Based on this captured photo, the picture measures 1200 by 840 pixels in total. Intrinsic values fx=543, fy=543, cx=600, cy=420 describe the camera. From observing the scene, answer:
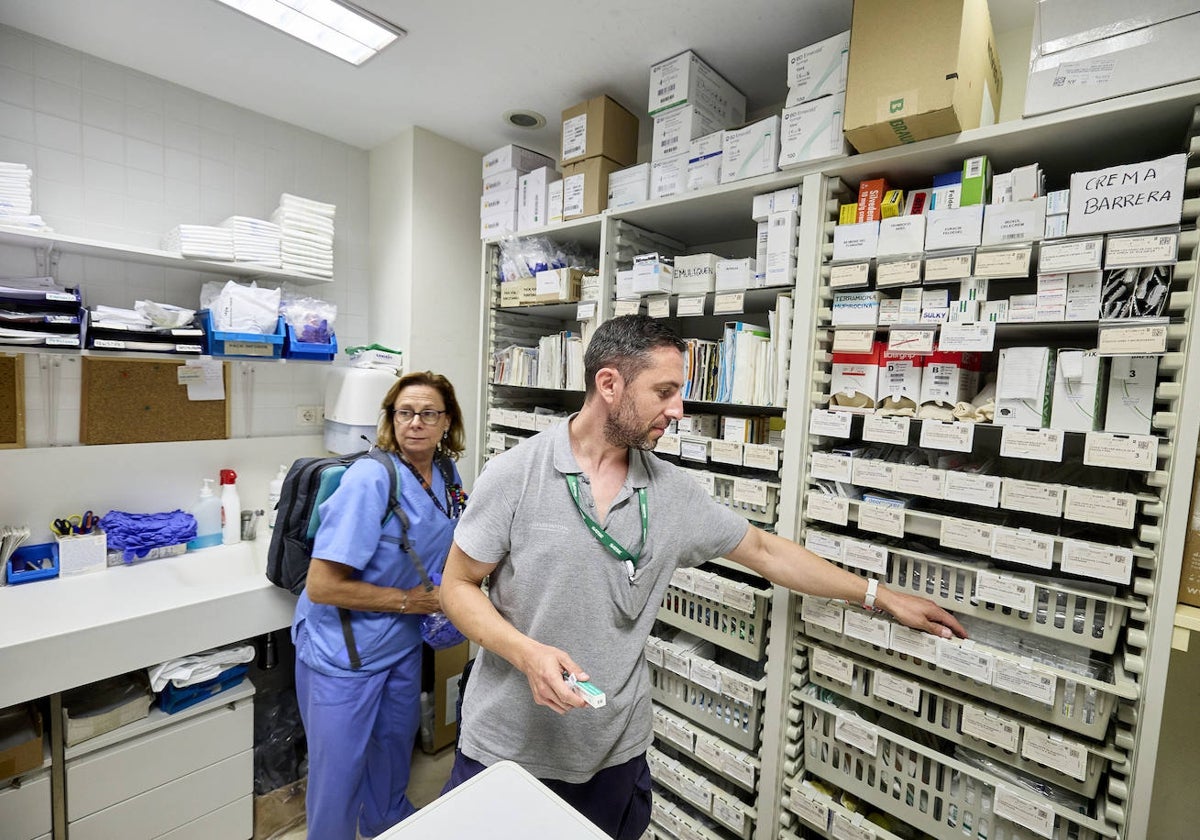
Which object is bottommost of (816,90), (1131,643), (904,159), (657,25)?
(1131,643)

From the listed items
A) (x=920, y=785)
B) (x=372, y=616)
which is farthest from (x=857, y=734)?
(x=372, y=616)

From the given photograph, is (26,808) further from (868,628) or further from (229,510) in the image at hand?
(868,628)

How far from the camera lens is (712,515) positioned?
134 cm

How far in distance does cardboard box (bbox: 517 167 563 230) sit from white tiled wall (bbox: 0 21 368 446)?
44.8 inches

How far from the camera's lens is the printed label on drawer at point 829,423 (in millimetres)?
1504

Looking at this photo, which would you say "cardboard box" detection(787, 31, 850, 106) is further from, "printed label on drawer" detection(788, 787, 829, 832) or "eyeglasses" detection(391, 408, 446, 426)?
"printed label on drawer" detection(788, 787, 829, 832)

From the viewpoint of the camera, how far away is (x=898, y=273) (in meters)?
1.42

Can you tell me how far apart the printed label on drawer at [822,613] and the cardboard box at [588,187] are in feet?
5.17

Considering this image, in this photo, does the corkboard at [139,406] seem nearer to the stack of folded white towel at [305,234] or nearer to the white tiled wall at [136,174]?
the white tiled wall at [136,174]

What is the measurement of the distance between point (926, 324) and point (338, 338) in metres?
2.72

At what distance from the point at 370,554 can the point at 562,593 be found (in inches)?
29.2

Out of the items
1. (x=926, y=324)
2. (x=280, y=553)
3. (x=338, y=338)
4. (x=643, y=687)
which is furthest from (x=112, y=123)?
(x=926, y=324)

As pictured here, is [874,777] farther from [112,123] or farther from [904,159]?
[112,123]

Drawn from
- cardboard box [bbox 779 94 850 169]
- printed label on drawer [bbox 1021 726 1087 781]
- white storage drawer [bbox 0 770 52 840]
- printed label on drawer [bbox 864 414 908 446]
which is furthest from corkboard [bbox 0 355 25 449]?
printed label on drawer [bbox 1021 726 1087 781]
